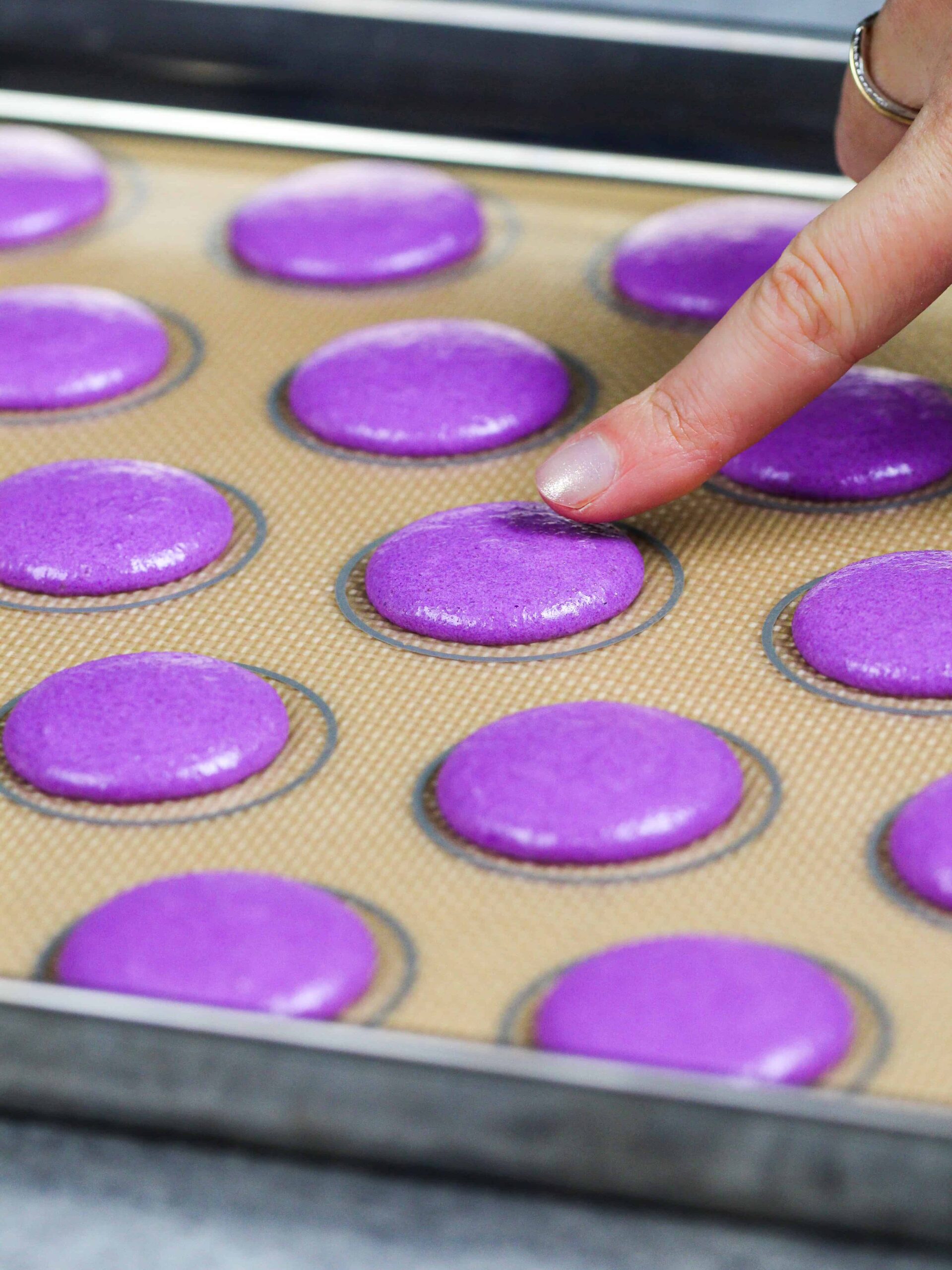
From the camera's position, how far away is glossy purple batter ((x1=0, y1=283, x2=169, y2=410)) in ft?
3.60

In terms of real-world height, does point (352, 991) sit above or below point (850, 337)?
below

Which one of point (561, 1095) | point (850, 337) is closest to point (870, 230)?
point (850, 337)

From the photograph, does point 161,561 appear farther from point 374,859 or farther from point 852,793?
point 852,793

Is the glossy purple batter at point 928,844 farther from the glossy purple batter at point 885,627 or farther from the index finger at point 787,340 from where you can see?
the index finger at point 787,340

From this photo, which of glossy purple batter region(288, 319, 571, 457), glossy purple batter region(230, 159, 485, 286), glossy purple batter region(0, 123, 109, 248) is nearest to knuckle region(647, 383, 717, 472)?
glossy purple batter region(288, 319, 571, 457)

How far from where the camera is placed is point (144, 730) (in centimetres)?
80

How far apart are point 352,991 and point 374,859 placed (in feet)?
0.31

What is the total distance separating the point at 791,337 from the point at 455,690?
0.25m

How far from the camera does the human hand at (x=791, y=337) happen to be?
88cm

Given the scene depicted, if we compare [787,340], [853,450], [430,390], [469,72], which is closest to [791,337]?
[787,340]

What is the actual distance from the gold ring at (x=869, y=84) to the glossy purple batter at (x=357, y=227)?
31 centimetres

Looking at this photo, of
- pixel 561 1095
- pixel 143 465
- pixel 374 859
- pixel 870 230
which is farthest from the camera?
pixel 143 465

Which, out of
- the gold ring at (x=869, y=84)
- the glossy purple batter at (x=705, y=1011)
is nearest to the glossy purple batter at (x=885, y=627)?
the glossy purple batter at (x=705, y=1011)

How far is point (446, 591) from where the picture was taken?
0.89 metres
